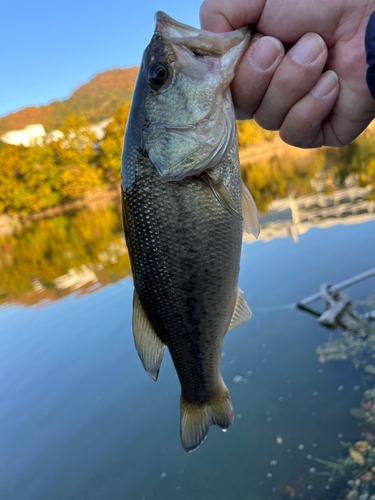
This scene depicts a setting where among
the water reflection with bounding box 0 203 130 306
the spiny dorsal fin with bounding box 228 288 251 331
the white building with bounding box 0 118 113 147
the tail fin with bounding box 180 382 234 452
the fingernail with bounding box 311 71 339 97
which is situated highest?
the white building with bounding box 0 118 113 147

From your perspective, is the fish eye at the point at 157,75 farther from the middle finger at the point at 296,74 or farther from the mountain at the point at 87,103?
the mountain at the point at 87,103

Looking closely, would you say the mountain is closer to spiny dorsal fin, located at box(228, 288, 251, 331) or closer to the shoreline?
the shoreline

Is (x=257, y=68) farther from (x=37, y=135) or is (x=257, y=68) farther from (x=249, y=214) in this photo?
(x=37, y=135)

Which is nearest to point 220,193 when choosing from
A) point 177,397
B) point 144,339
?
point 144,339

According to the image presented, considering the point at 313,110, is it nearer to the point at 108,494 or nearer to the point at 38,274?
the point at 108,494

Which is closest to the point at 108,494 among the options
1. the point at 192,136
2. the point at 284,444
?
the point at 284,444

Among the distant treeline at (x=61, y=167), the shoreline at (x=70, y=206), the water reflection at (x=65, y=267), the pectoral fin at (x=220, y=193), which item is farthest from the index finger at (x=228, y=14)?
the shoreline at (x=70, y=206)

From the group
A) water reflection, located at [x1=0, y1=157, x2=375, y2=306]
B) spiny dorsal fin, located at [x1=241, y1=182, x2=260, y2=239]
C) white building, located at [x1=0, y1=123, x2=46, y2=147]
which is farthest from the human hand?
white building, located at [x1=0, y1=123, x2=46, y2=147]

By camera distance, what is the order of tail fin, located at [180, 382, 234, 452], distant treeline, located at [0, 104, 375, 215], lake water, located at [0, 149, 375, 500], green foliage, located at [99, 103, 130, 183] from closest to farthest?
tail fin, located at [180, 382, 234, 452], lake water, located at [0, 149, 375, 500], green foliage, located at [99, 103, 130, 183], distant treeline, located at [0, 104, 375, 215]
